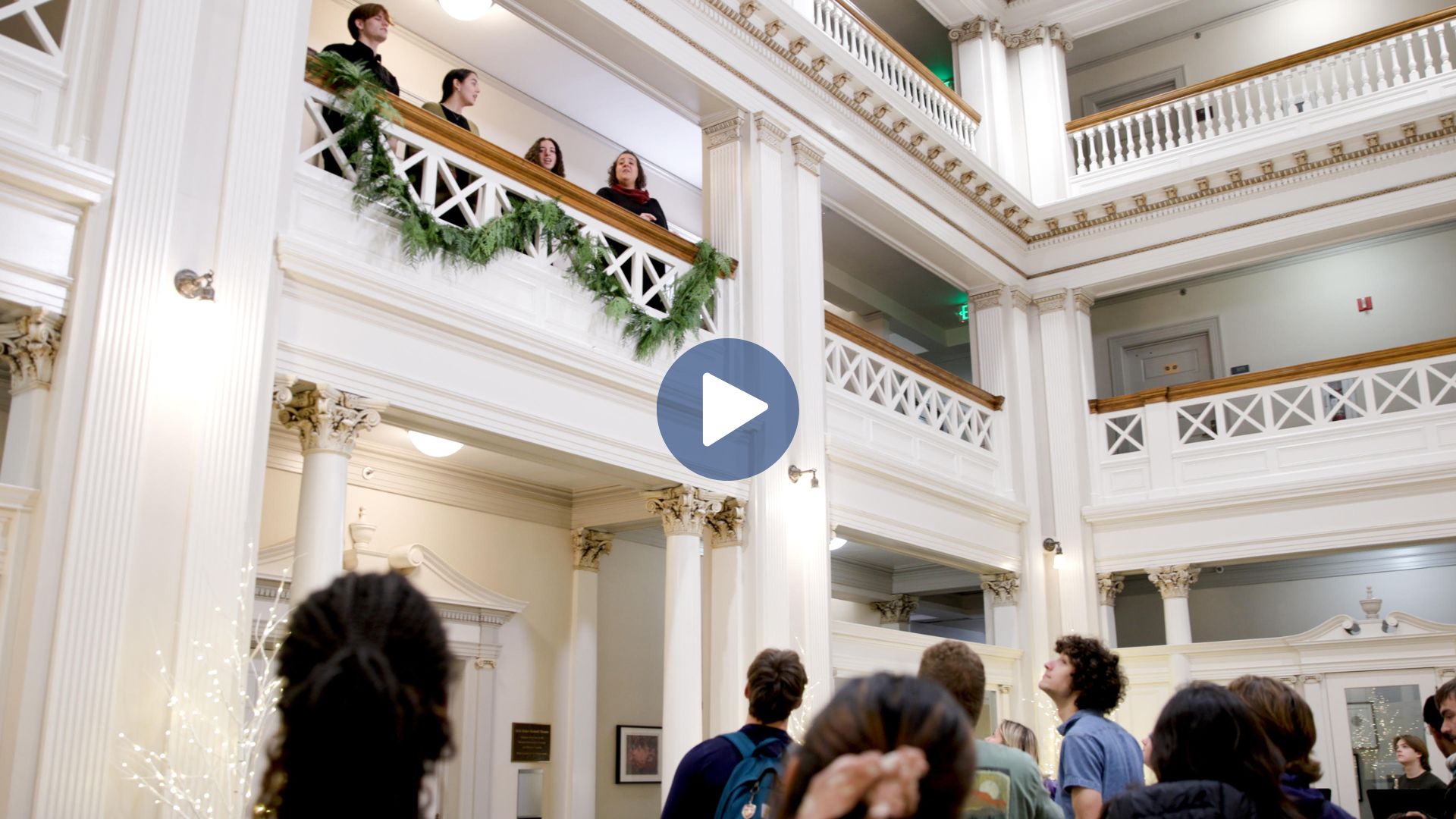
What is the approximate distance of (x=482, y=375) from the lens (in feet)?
27.9

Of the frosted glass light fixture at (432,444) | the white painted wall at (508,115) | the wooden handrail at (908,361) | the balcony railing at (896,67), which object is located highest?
the balcony railing at (896,67)

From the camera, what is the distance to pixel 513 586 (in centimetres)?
1204

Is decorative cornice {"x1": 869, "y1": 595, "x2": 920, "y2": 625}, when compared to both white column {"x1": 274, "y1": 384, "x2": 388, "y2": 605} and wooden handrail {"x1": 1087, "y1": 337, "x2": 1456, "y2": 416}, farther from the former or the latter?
white column {"x1": 274, "y1": 384, "x2": 388, "y2": 605}

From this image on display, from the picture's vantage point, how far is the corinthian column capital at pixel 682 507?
10055mm

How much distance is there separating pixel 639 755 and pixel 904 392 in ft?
16.1

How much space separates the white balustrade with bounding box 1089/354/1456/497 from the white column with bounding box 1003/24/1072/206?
3182mm

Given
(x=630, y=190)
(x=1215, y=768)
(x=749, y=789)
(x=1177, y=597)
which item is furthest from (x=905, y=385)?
(x=1215, y=768)

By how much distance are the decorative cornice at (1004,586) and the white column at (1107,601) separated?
1.00m

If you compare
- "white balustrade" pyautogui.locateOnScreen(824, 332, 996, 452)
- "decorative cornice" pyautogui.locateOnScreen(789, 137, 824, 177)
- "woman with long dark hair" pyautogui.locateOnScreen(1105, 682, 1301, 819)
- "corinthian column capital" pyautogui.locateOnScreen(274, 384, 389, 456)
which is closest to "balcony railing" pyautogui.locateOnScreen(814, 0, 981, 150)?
"decorative cornice" pyautogui.locateOnScreen(789, 137, 824, 177)

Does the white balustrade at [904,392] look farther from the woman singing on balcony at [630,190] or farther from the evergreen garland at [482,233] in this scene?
the woman singing on balcony at [630,190]

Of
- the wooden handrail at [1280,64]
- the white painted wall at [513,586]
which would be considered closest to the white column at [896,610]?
the white painted wall at [513,586]

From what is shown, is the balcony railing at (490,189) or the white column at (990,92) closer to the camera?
the balcony railing at (490,189)
